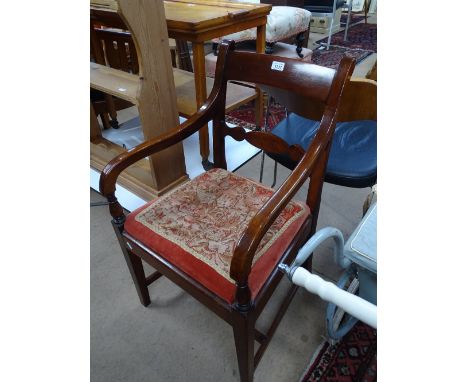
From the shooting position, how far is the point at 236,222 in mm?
885

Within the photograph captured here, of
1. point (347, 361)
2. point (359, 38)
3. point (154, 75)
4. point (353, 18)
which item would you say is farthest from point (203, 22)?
point (353, 18)

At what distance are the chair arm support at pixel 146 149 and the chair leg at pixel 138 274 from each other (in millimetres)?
265

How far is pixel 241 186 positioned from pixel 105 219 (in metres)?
0.95

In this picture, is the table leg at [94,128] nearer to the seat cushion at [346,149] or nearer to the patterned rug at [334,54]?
the seat cushion at [346,149]

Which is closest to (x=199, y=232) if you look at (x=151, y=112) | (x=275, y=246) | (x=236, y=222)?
(x=236, y=222)

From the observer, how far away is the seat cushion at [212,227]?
0.75 meters

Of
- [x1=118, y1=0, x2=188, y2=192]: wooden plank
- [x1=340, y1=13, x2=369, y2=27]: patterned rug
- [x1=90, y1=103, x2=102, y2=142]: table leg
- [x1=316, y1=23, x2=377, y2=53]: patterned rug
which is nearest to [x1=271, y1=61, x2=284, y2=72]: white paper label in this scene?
[x1=118, y1=0, x2=188, y2=192]: wooden plank

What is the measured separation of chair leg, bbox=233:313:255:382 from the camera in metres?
0.71

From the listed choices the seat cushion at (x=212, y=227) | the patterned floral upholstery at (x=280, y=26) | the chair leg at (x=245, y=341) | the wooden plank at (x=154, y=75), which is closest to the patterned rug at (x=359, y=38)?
→ the patterned floral upholstery at (x=280, y=26)

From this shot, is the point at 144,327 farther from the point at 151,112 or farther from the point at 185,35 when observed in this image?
the point at 185,35

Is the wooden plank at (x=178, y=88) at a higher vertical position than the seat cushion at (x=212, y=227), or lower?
higher

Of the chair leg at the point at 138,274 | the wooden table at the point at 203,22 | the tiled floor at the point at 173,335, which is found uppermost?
the wooden table at the point at 203,22

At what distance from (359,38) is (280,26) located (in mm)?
2498

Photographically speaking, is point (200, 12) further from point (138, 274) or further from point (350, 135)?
point (138, 274)
